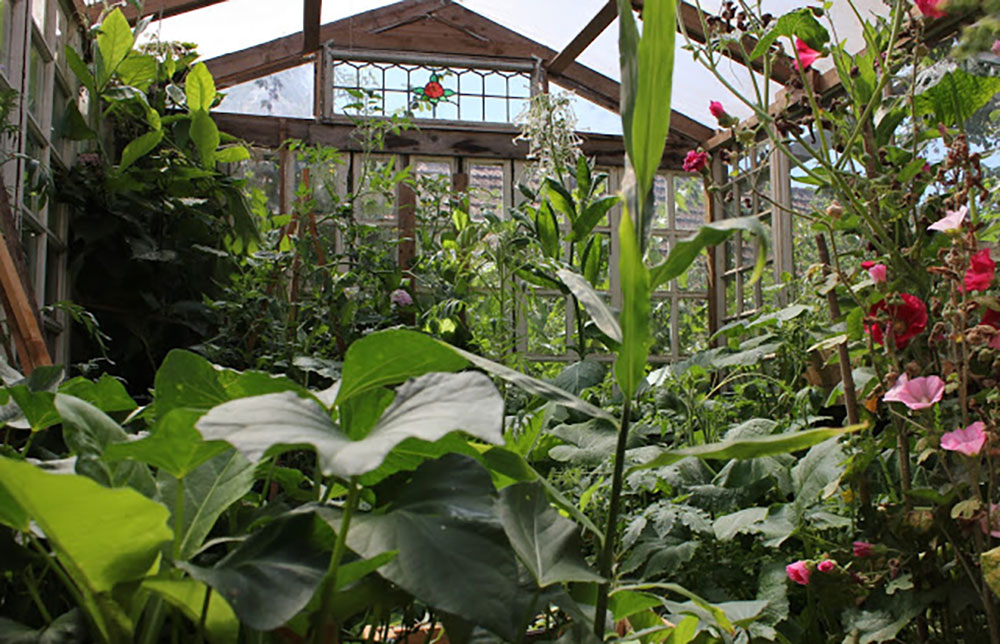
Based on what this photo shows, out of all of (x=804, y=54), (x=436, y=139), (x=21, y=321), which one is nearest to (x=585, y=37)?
(x=436, y=139)

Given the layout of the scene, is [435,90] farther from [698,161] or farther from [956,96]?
[956,96]

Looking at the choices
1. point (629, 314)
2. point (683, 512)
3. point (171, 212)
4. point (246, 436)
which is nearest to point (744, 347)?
point (683, 512)

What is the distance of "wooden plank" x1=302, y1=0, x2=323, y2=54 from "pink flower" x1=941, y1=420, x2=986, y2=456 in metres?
4.49

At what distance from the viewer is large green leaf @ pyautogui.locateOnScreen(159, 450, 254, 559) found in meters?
0.39

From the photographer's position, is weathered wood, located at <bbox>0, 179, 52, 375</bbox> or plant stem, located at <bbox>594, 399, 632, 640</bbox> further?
weathered wood, located at <bbox>0, 179, 52, 375</bbox>

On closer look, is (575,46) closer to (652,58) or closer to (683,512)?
(683,512)

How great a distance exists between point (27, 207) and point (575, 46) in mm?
3486

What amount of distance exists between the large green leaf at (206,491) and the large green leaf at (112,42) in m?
3.17

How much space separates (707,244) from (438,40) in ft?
17.9

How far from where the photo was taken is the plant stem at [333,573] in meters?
0.31

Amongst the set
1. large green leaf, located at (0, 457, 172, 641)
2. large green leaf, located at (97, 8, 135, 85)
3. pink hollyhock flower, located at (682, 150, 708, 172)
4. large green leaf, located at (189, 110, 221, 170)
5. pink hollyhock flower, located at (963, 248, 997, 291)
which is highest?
large green leaf, located at (97, 8, 135, 85)

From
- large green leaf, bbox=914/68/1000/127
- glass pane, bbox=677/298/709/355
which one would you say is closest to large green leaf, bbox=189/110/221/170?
large green leaf, bbox=914/68/1000/127

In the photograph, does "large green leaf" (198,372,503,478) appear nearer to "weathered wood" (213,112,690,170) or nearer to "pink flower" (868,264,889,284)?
"pink flower" (868,264,889,284)

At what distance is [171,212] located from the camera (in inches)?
131
